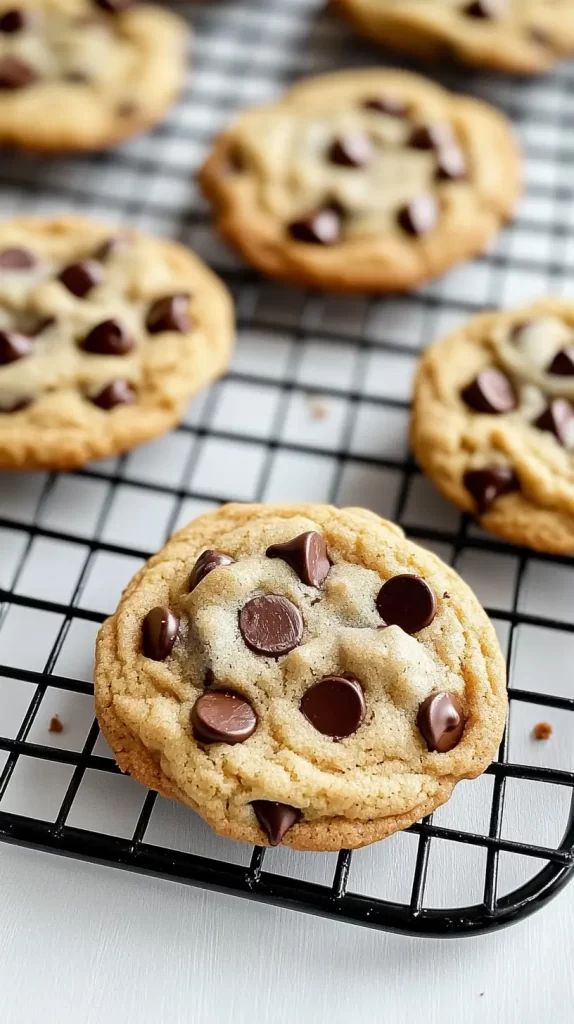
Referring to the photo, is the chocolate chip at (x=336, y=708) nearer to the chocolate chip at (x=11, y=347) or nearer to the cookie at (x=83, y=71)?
the chocolate chip at (x=11, y=347)

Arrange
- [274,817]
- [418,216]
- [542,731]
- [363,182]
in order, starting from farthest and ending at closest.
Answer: [363,182] → [418,216] → [542,731] → [274,817]

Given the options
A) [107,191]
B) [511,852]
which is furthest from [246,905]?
[107,191]

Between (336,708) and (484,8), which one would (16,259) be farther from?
(484,8)

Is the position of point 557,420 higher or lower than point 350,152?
lower

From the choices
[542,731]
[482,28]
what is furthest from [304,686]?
[482,28]

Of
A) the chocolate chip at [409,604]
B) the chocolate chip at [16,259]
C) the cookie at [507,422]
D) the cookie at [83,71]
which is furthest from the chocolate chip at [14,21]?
the chocolate chip at [409,604]

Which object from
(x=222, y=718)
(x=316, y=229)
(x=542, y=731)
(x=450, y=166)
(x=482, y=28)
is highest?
(x=482, y=28)
